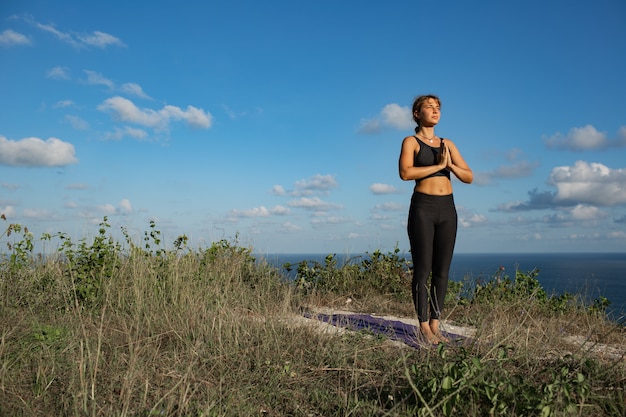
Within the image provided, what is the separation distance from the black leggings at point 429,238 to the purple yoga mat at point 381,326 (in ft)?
1.16

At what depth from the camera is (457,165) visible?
4.61 metres

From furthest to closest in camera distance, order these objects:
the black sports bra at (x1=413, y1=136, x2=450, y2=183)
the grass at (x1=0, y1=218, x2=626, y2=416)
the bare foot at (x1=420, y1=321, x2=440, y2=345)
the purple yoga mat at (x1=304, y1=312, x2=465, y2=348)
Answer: the purple yoga mat at (x1=304, y1=312, x2=465, y2=348) < the black sports bra at (x1=413, y1=136, x2=450, y2=183) < the bare foot at (x1=420, y1=321, x2=440, y2=345) < the grass at (x1=0, y1=218, x2=626, y2=416)

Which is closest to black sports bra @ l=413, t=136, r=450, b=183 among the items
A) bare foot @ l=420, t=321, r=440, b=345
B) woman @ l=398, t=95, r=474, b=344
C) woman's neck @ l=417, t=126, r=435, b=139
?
woman @ l=398, t=95, r=474, b=344

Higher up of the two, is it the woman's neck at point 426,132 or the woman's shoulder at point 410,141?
the woman's neck at point 426,132

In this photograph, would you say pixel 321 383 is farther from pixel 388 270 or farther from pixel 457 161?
pixel 388 270

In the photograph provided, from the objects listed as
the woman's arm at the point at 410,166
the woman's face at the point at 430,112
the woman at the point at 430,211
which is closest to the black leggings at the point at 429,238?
the woman at the point at 430,211

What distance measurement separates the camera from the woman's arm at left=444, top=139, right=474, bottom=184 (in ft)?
14.6

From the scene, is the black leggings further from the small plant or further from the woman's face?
the small plant

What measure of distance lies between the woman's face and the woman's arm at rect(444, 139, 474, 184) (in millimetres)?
253

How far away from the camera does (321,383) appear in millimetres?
3357

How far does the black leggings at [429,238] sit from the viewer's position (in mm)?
4312

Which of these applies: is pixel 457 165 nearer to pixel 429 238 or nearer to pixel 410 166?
pixel 410 166

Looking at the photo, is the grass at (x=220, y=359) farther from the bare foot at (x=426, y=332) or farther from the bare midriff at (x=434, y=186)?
the bare midriff at (x=434, y=186)

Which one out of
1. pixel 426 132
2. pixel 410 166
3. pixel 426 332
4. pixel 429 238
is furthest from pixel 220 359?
pixel 426 132
